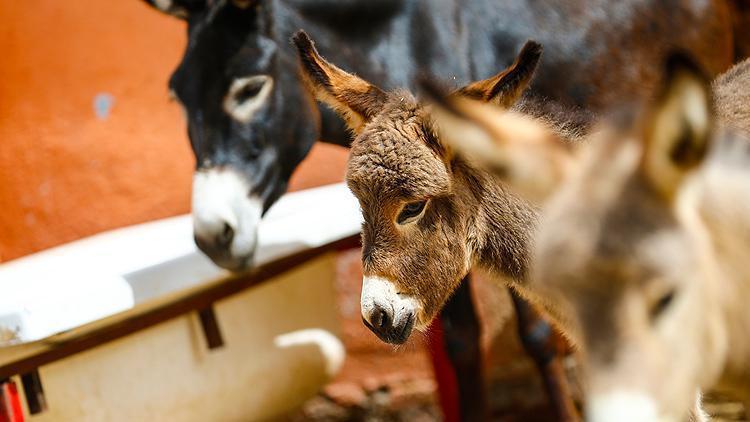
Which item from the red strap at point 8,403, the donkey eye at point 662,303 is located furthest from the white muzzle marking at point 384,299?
the red strap at point 8,403

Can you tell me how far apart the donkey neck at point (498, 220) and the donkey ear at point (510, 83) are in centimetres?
15

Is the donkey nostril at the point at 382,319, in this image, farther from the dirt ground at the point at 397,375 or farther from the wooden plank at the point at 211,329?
the dirt ground at the point at 397,375

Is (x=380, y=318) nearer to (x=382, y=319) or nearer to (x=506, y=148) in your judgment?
(x=382, y=319)

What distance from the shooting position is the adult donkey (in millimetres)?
2389

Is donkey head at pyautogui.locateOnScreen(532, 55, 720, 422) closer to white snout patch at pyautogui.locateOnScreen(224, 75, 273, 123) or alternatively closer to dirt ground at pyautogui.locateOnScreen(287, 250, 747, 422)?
white snout patch at pyautogui.locateOnScreen(224, 75, 273, 123)

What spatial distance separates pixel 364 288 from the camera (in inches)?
66.1

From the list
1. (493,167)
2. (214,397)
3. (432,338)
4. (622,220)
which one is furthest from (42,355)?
(622,220)

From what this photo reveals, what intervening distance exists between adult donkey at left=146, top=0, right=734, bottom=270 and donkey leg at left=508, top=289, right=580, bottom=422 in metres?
0.74

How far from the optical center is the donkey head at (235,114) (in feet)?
7.69

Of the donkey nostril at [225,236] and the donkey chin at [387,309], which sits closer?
the donkey chin at [387,309]

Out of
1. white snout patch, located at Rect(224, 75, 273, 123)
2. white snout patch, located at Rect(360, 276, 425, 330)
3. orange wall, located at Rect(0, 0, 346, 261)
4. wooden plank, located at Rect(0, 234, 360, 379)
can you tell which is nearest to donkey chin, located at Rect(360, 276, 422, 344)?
white snout patch, located at Rect(360, 276, 425, 330)

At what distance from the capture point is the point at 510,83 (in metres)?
1.67

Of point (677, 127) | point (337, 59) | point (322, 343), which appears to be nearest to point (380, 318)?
point (677, 127)

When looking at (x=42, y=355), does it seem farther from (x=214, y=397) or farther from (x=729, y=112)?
(x=729, y=112)
